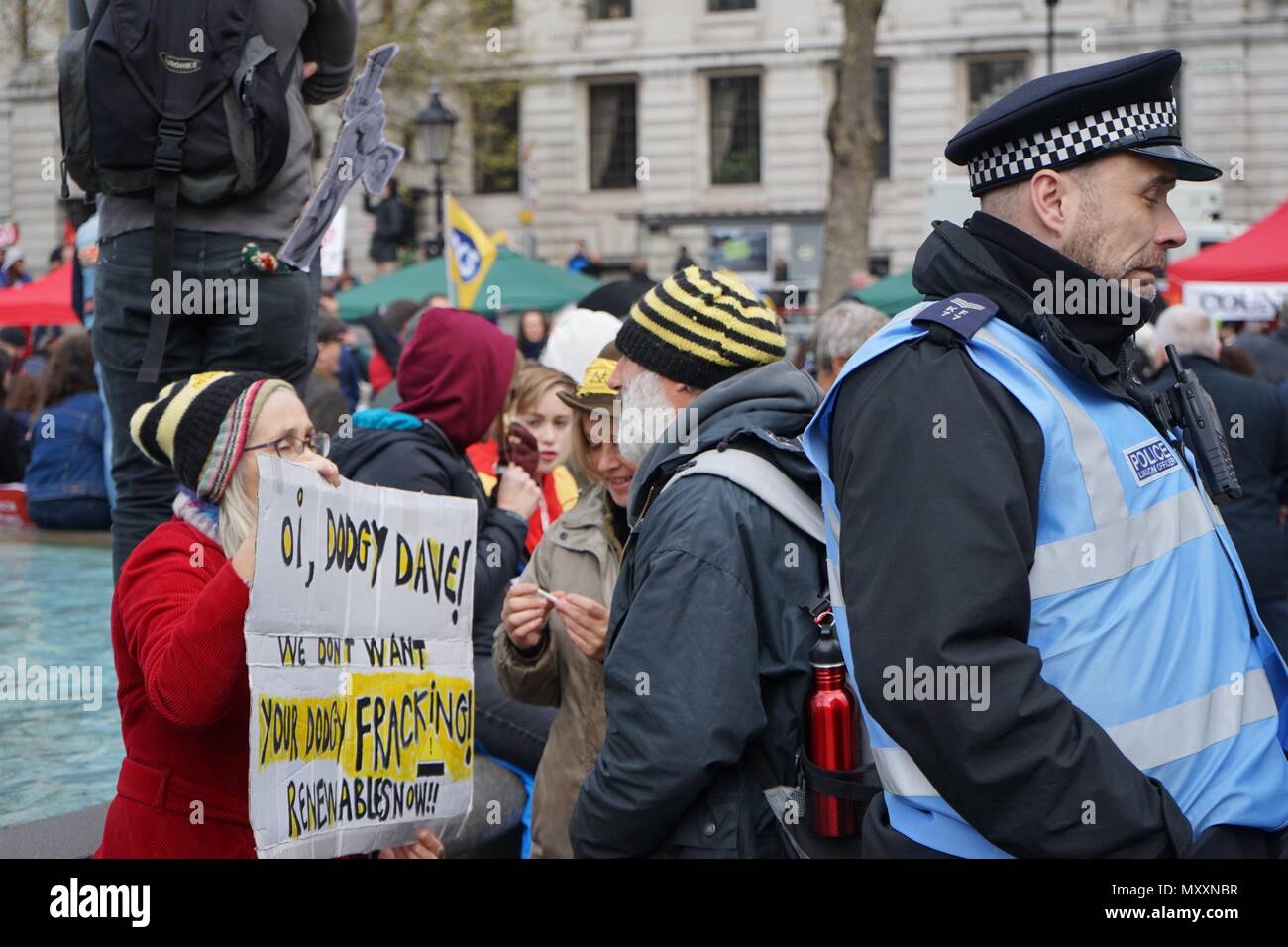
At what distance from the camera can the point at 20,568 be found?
8258mm

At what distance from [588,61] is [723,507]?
41.4 metres

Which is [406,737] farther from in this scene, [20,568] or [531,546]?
[20,568]

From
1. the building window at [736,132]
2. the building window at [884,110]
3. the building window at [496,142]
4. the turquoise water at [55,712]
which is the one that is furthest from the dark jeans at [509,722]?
the building window at [736,132]

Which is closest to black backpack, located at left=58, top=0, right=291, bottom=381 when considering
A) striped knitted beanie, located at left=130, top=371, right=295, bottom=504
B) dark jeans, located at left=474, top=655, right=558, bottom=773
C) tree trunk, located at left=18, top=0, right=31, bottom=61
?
striped knitted beanie, located at left=130, top=371, right=295, bottom=504

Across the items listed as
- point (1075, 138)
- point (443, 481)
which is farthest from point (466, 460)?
point (1075, 138)

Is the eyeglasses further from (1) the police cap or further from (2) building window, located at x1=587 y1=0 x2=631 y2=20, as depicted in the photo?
(2) building window, located at x1=587 y1=0 x2=631 y2=20

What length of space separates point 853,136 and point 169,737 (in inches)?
774

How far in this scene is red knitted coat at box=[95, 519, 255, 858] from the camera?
3.38m

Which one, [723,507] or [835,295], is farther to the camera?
[835,295]

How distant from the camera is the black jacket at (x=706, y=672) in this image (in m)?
3.01

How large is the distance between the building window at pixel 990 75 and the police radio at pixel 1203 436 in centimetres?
3873

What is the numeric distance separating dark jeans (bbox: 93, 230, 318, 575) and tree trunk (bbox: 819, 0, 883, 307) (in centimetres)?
1763

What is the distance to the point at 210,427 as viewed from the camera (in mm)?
3598

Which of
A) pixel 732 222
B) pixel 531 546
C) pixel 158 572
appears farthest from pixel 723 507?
pixel 732 222
